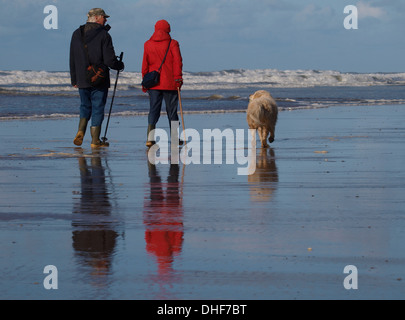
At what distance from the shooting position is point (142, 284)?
4.55 metres

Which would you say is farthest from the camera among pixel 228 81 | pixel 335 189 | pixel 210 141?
pixel 228 81

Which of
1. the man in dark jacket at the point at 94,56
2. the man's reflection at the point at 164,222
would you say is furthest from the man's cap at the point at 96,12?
the man's reflection at the point at 164,222

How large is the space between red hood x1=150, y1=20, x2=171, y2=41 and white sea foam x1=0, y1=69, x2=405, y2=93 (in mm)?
53483

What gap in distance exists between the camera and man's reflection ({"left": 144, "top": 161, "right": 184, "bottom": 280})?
17.0ft

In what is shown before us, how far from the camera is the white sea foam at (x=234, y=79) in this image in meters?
73.0

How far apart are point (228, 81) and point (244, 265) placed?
83.7 metres

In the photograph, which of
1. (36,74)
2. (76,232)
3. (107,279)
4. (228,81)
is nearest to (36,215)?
(76,232)

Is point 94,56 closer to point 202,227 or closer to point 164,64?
point 164,64

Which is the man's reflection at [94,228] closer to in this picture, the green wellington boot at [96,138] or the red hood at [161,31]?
the green wellington boot at [96,138]

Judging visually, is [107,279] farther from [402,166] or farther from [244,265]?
[402,166]

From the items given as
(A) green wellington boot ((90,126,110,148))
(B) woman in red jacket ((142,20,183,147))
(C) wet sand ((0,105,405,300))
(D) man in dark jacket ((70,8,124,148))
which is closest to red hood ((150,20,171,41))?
(B) woman in red jacket ((142,20,183,147))

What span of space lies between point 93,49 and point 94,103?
2.75 ft

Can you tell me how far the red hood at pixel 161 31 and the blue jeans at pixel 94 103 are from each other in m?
1.17

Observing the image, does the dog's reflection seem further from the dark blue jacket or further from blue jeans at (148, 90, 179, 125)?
the dark blue jacket
